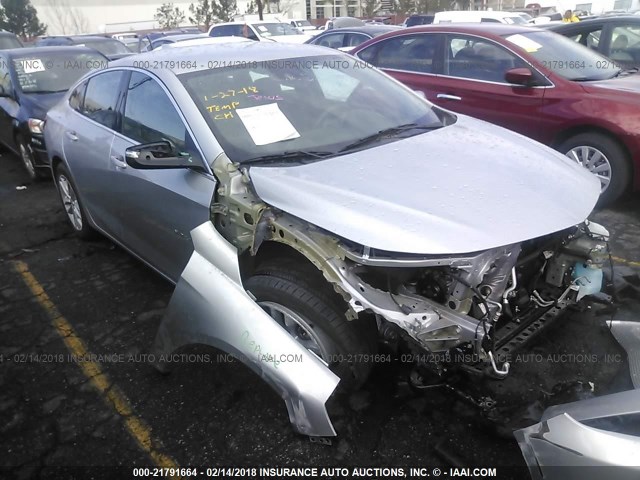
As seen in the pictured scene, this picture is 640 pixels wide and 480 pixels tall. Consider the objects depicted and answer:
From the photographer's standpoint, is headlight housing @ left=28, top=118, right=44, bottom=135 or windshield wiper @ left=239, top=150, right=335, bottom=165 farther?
headlight housing @ left=28, top=118, right=44, bottom=135

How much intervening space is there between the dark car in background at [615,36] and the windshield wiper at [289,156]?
17.9 feet

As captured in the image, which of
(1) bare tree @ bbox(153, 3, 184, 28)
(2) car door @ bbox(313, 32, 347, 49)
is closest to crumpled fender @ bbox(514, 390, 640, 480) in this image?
(2) car door @ bbox(313, 32, 347, 49)

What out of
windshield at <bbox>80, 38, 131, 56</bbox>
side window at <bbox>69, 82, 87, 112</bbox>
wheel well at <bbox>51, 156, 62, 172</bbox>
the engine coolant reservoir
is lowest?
the engine coolant reservoir

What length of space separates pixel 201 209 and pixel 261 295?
1.92 feet

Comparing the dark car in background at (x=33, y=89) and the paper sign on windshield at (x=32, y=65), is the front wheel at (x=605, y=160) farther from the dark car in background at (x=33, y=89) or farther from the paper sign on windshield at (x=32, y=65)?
the paper sign on windshield at (x=32, y=65)

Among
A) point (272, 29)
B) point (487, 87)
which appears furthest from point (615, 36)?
point (272, 29)

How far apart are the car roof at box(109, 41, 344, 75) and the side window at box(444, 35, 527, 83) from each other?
233 cm

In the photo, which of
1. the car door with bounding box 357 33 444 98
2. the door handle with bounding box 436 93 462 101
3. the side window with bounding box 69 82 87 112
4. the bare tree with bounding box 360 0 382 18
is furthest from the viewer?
the bare tree with bounding box 360 0 382 18

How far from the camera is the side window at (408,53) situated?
18.8 ft

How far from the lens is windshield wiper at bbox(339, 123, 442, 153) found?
8.95ft

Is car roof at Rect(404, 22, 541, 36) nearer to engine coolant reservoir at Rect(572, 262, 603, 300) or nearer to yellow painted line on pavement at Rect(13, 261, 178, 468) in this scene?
engine coolant reservoir at Rect(572, 262, 603, 300)

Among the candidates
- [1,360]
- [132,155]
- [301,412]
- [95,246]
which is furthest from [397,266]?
[95,246]

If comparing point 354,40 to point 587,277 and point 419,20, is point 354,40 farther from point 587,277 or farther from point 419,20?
point 419,20

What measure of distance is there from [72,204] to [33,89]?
2982mm
